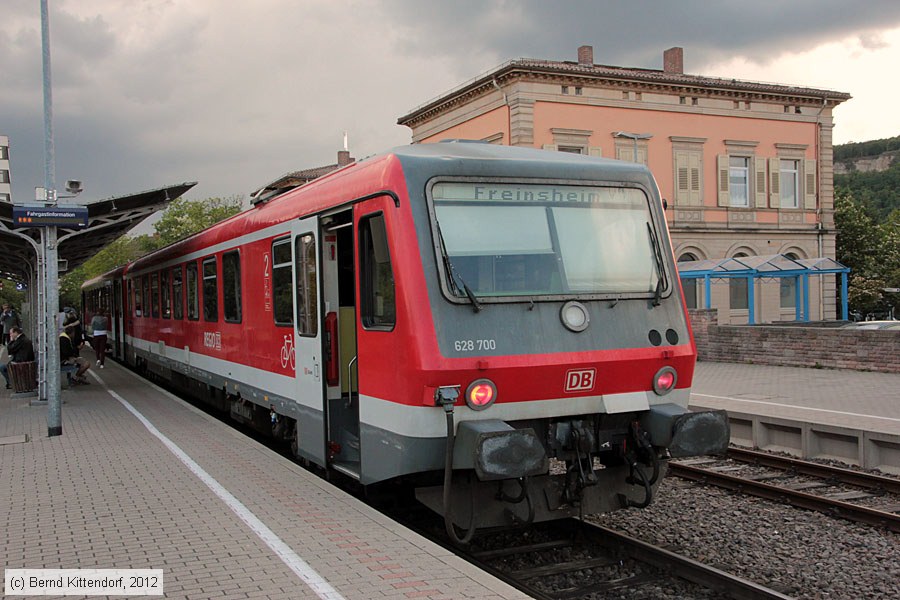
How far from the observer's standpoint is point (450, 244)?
6098 mm

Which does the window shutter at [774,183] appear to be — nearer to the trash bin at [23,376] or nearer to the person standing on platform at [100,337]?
the person standing on platform at [100,337]

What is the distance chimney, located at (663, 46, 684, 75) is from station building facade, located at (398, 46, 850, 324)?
7cm

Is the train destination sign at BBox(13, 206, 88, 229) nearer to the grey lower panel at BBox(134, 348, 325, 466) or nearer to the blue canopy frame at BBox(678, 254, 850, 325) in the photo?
the grey lower panel at BBox(134, 348, 325, 466)

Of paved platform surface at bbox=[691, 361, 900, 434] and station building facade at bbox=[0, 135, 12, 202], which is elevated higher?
station building facade at bbox=[0, 135, 12, 202]

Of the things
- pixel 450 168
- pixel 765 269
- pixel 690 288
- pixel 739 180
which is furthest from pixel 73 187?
pixel 739 180

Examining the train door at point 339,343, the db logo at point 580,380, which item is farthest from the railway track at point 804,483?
the train door at point 339,343

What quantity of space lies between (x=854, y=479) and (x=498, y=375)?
516cm

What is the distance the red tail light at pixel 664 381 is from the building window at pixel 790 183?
133ft

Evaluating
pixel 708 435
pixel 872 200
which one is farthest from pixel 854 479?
pixel 872 200

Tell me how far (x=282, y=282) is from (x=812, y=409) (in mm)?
8623

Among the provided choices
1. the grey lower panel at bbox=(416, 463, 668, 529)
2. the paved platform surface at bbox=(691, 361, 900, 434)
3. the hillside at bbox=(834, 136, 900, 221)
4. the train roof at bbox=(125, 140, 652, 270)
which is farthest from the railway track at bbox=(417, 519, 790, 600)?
the hillside at bbox=(834, 136, 900, 221)

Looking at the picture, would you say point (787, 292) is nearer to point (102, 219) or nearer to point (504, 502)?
point (102, 219)

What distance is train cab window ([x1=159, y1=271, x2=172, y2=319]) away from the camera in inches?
610

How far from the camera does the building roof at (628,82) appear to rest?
3775 centimetres
